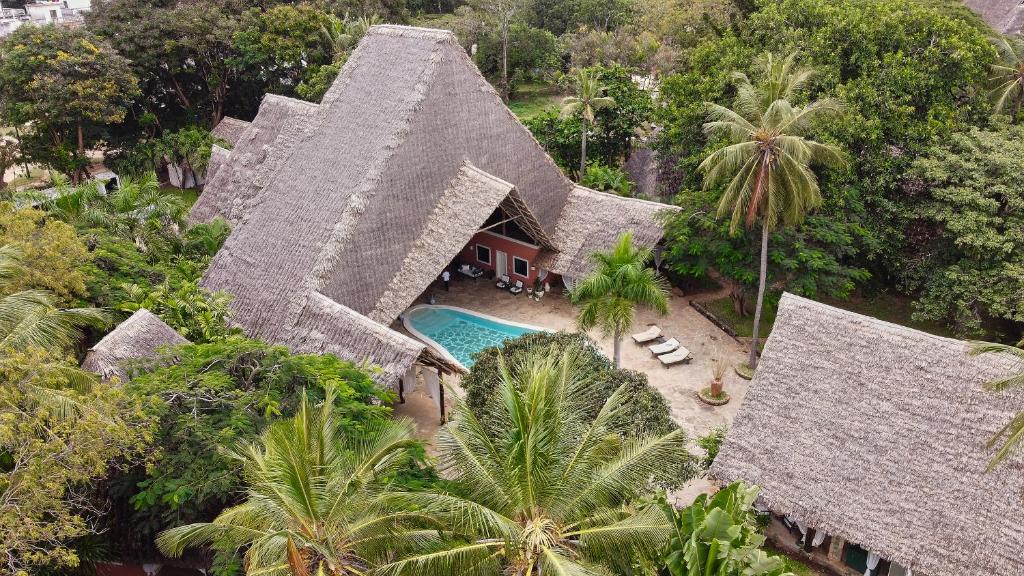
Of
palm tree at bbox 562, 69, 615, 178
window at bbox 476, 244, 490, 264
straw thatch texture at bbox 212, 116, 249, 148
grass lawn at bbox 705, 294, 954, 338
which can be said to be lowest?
grass lawn at bbox 705, 294, 954, 338

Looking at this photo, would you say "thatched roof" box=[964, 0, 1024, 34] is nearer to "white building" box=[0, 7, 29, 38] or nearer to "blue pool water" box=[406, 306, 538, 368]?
"blue pool water" box=[406, 306, 538, 368]

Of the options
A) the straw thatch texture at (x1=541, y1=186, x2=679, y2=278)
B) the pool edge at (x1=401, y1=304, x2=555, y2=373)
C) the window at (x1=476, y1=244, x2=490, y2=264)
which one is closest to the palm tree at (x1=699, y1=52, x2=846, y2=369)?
the straw thatch texture at (x1=541, y1=186, x2=679, y2=278)

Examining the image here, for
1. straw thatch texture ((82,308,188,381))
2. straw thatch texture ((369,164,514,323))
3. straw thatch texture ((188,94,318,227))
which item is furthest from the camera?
straw thatch texture ((188,94,318,227))

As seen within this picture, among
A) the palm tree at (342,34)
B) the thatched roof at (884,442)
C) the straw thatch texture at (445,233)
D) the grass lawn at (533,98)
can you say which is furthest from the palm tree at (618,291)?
the grass lawn at (533,98)

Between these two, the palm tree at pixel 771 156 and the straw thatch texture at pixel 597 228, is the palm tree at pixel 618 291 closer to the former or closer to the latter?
the palm tree at pixel 771 156

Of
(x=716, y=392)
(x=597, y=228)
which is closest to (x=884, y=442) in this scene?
(x=716, y=392)

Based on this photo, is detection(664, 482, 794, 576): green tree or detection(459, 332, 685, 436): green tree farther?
detection(459, 332, 685, 436): green tree

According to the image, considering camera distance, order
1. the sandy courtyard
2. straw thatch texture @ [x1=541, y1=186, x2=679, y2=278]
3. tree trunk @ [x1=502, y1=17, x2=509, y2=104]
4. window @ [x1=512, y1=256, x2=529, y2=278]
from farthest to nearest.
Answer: tree trunk @ [x1=502, y1=17, x2=509, y2=104], window @ [x1=512, y1=256, x2=529, y2=278], straw thatch texture @ [x1=541, y1=186, x2=679, y2=278], the sandy courtyard
